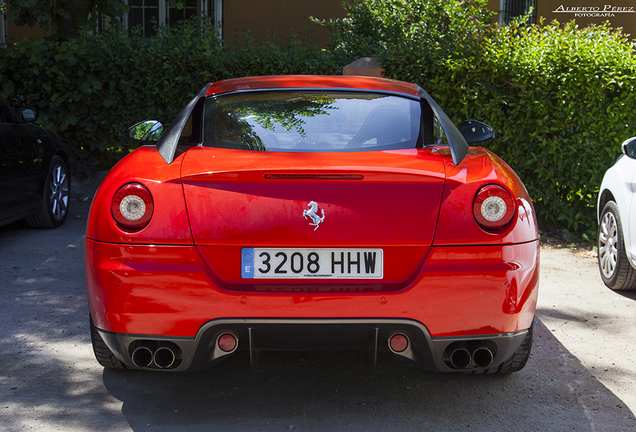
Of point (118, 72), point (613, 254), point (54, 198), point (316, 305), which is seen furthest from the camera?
point (118, 72)

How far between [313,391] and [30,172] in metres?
4.46

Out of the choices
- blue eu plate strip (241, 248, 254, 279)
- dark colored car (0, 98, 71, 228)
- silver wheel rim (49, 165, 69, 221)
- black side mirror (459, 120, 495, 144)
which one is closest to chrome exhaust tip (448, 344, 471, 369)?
blue eu plate strip (241, 248, 254, 279)

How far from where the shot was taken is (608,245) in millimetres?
5117

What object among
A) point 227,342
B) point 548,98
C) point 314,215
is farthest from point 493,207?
point 548,98

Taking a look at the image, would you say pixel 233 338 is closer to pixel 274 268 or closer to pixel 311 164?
pixel 274 268

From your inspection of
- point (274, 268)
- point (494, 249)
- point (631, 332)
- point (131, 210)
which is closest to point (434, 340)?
point (494, 249)

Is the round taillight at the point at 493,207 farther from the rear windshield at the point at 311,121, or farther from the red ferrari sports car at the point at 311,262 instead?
the rear windshield at the point at 311,121

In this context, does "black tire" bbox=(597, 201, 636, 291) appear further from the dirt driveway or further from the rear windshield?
the rear windshield

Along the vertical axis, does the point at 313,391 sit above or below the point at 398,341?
below

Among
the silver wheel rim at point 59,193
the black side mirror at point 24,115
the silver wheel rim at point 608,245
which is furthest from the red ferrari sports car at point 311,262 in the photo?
the silver wheel rim at point 59,193

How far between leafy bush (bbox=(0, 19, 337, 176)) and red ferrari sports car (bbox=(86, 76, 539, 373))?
5.44m

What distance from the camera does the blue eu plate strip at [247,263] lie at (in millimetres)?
2486

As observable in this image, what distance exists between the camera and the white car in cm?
460

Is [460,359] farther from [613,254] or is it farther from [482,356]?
[613,254]
